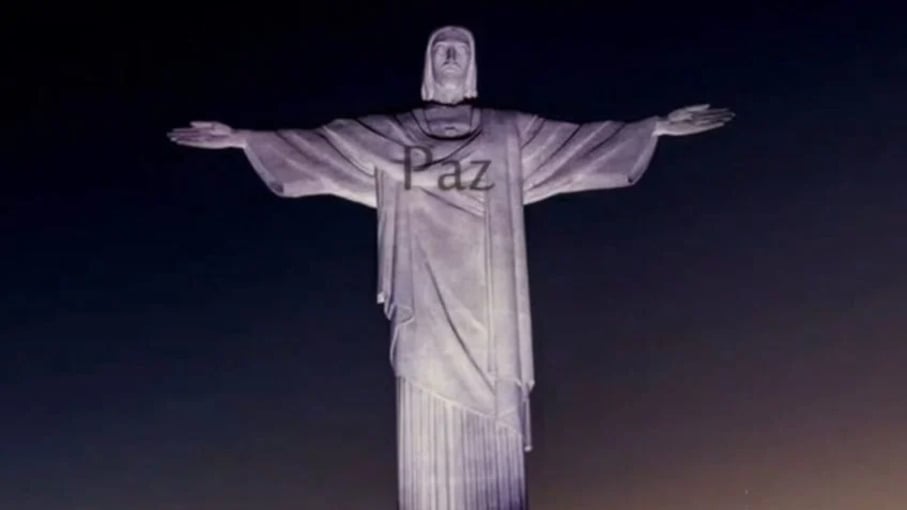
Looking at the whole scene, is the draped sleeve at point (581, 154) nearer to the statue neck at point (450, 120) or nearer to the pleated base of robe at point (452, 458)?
the statue neck at point (450, 120)

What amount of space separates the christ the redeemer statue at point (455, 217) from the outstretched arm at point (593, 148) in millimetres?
13

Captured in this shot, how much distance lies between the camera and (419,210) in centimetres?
1488

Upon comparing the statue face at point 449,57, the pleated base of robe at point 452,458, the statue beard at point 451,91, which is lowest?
the pleated base of robe at point 452,458

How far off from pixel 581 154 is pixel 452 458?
3.43m

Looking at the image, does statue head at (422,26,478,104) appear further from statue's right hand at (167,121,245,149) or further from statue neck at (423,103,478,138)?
statue's right hand at (167,121,245,149)

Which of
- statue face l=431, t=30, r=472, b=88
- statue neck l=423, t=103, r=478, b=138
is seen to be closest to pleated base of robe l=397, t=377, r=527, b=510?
statue neck l=423, t=103, r=478, b=138

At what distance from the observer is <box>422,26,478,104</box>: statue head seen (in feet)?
50.7

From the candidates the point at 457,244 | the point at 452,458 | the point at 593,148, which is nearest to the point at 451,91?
the point at 593,148

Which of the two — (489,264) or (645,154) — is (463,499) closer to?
(489,264)

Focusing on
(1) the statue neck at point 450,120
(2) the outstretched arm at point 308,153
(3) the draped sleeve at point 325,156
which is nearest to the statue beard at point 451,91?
(1) the statue neck at point 450,120

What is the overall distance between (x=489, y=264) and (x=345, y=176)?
173 cm

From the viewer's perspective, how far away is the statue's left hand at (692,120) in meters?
15.2

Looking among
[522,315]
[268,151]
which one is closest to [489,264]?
[522,315]

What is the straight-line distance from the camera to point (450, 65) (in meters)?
Result: 15.4
